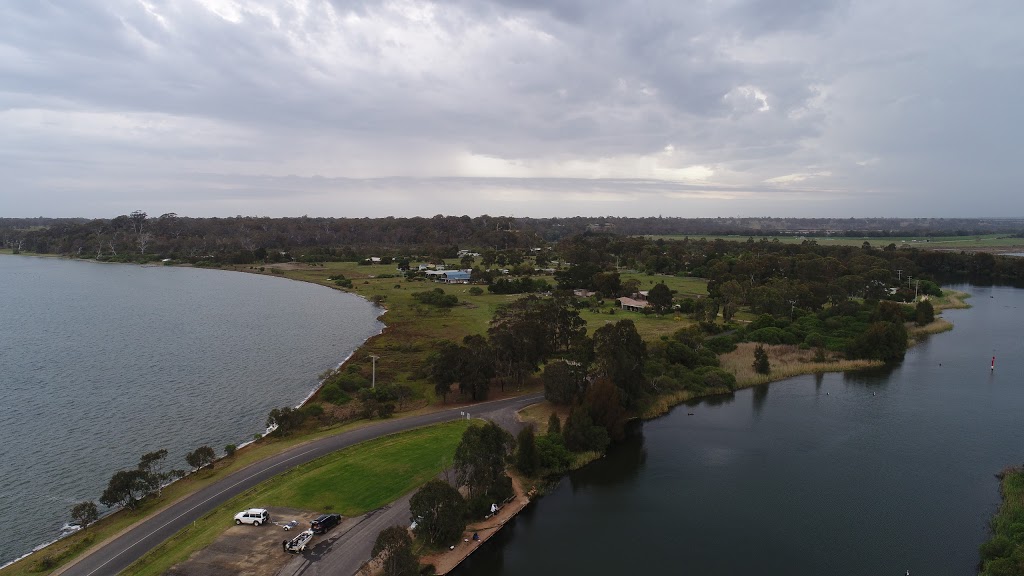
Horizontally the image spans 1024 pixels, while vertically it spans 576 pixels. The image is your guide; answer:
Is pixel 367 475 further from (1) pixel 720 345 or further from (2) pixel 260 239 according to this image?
(2) pixel 260 239

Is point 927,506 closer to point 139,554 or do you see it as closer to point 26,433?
point 139,554

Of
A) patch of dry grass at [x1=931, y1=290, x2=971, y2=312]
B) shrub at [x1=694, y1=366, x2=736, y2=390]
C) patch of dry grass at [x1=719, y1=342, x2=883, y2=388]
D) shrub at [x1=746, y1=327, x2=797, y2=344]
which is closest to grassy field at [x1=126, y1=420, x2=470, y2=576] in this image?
shrub at [x1=694, y1=366, x2=736, y2=390]

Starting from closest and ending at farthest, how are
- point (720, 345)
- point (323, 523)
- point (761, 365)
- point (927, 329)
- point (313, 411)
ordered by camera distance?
point (323, 523), point (313, 411), point (761, 365), point (720, 345), point (927, 329)

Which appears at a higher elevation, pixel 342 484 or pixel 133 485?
pixel 133 485

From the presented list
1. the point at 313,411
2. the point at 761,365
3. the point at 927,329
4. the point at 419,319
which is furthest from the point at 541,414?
the point at 927,329

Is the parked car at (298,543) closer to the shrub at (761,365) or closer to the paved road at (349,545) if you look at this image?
the paved road at (349,545)

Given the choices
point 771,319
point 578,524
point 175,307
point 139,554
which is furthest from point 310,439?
point 175,307
